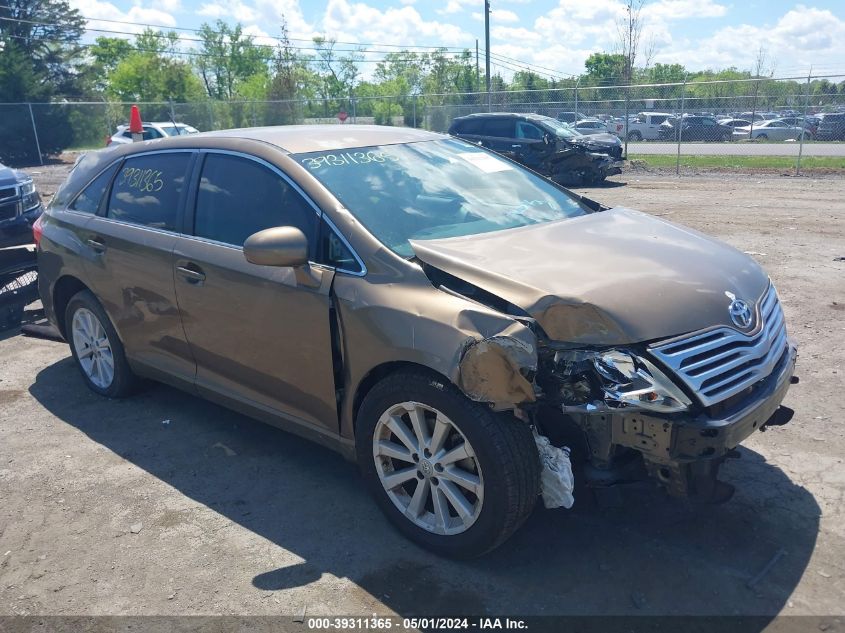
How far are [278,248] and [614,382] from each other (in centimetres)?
161

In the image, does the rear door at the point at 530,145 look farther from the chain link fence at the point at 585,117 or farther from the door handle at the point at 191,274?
the door handle at the point at 191,274

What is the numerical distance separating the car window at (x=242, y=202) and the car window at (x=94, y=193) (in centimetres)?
114

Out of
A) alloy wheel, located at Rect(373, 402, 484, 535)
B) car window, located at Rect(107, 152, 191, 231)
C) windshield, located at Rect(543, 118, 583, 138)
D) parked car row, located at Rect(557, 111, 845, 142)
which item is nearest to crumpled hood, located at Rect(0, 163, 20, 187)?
car window, located at Rect(107, 152, 191, 231)

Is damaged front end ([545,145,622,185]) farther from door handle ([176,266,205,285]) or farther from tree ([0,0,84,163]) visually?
tree ([0,0,84,163])

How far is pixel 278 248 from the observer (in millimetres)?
3494

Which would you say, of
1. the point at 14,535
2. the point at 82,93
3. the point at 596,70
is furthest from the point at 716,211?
the point at 596,70

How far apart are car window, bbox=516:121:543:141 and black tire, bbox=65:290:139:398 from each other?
1438 cm

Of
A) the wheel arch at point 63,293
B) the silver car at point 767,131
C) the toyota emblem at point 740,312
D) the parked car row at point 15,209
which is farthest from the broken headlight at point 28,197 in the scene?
the silver car at point 767,131

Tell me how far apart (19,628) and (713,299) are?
320cm

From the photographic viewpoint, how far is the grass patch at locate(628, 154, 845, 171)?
2039 cm

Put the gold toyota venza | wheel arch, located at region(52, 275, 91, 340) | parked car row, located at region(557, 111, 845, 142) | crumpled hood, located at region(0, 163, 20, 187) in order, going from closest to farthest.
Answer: the gold toyota venza, wheel arch, located at region(52, 275, 91, 340), crumpled hood, located at region(0, 163, 20, 187), parked car row, located at region(557, 111, 845, 142)

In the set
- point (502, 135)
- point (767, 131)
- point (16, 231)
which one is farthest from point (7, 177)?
point (767, 131)

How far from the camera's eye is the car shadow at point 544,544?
10.2 ft

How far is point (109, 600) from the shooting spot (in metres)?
3.24
